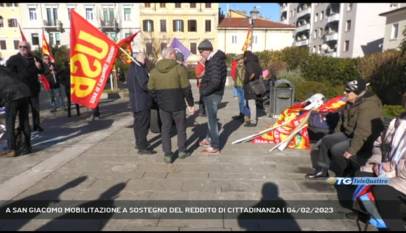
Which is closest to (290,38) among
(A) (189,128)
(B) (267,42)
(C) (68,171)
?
(B) (267,42)

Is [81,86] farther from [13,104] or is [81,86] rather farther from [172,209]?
[172,209]

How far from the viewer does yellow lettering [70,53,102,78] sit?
534 centimetres

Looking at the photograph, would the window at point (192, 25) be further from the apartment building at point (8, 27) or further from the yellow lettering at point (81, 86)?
the yellow lettering at point (81, 86)

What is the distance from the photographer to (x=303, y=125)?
5.62m

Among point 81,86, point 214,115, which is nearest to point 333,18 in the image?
point 214,115

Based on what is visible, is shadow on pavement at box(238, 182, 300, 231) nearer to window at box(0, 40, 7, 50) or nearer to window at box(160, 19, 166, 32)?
window at box(160, 19, 166, 32)

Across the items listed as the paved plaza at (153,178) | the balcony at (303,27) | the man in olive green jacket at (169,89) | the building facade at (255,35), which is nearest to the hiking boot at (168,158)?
the man in olive green jacket at (169,89)

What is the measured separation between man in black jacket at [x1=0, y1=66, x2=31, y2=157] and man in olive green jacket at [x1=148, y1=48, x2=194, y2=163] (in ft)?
8.08

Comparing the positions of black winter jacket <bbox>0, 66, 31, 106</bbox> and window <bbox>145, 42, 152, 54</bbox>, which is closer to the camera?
black winter jacket <bbox>0, 66, 31, 106</bbox>

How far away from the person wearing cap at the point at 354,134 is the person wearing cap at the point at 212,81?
1.89 metres

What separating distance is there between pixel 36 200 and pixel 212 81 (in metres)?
3.15

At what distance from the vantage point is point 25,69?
6566 millimetres

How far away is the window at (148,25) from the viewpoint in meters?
47.8

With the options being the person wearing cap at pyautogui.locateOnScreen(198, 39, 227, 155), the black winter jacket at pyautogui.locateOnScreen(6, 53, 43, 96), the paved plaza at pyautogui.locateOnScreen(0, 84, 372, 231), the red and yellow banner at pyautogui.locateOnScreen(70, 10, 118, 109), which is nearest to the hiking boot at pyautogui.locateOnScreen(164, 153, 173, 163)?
the paved plaza at pyautogui.locateOnScreen(0, 84, 372, 231)
